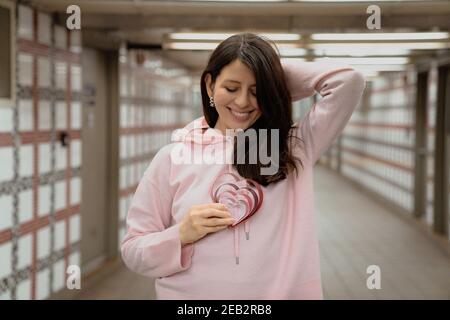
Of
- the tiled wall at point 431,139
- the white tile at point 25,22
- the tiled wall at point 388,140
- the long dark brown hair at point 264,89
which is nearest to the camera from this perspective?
the long dark brown hair at point 264,89

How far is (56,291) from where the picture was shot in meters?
3.37

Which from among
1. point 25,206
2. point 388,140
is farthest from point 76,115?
point 388,140

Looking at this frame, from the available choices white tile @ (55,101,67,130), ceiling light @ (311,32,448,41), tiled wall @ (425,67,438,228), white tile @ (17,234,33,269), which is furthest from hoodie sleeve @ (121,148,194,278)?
tiled wall @ (425,67,438,228)

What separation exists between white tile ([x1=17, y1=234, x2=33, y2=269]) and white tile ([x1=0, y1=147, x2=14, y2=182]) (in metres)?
0.38

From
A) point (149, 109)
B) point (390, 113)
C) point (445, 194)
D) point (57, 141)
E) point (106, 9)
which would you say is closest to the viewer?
point (106, 9)

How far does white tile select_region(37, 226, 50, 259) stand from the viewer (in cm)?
314

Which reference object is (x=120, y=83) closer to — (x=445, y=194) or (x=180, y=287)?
(x=445, y=194)

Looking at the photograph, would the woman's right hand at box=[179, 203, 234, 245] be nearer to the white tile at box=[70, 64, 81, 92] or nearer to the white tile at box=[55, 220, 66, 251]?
the white tile at box=[55, 220, 66, 251]

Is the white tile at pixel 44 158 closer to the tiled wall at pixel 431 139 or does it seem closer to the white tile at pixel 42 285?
the white tile at pixel 42 285

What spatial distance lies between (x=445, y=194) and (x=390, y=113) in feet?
7.40

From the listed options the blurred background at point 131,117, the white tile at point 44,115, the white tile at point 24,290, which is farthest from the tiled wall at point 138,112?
the white tile at point 24,290

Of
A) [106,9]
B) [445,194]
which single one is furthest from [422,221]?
[106,9]

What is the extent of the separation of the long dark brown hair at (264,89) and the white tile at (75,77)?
9.32 ft

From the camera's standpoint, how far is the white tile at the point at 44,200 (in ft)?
10.3
